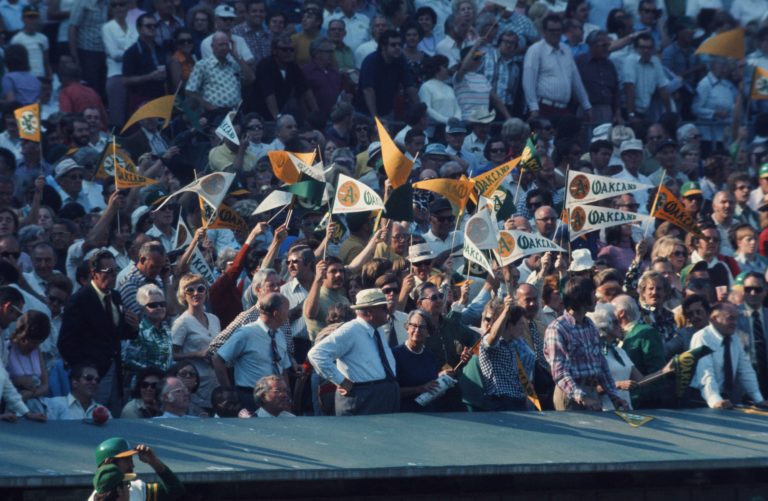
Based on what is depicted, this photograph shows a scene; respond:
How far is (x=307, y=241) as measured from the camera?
1523 centimetres

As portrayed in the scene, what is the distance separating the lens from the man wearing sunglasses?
12781 millimetres

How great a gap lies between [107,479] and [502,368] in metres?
4.15

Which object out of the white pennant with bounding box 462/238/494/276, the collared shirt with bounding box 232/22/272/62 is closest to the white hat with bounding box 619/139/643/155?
the collared shirt with bounding box 232/22/272/62

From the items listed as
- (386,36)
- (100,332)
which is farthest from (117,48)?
(100,332)

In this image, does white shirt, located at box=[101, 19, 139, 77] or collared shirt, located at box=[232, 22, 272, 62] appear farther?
collared shirt, located at box=[232, 22, 272, 62]

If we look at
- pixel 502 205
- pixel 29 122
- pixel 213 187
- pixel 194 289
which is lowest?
pixel 194 289

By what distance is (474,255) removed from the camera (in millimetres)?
14172

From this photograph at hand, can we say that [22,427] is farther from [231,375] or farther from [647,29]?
[647,29]

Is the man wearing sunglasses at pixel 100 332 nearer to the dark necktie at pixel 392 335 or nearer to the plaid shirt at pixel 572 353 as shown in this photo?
the dark necktie at pixel 392 335

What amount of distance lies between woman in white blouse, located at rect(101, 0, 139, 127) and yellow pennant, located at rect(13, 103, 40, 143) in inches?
113

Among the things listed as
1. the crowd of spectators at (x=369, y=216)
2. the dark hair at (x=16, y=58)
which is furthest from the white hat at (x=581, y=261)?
the dark hair at (x=16, y=58)

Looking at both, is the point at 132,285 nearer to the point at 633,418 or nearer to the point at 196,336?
the point at 196,336

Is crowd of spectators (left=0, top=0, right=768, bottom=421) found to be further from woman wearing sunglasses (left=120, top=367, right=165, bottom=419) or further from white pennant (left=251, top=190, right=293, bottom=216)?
white pennant (left=251, top=190, right=293, bottom=216)

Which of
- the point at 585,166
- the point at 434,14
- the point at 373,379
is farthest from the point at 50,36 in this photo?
the point at 373,379
